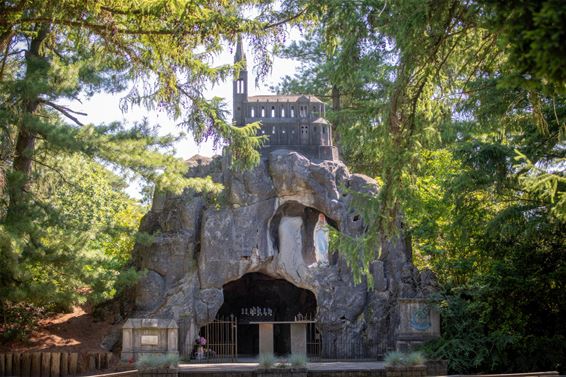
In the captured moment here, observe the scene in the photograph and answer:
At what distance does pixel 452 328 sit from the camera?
21578mm

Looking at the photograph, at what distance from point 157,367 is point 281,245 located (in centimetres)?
937

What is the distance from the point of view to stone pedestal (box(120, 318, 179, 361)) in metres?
22.0

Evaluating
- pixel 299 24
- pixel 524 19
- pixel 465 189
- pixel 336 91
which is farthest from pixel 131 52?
pixel 336 91

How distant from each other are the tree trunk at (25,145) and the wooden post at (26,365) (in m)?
4.71

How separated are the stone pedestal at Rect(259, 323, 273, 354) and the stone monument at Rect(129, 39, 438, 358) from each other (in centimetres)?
11

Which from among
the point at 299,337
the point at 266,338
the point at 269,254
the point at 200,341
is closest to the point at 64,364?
the point at 200,341

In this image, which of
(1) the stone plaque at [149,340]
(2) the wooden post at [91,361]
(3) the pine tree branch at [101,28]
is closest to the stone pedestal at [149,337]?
(1) the stone plaque at [149,340]

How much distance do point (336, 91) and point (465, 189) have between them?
1661cm

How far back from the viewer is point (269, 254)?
26.2 meters

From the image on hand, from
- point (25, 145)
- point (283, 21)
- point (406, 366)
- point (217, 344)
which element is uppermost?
point (283, 21)

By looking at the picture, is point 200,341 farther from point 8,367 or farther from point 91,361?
point 8,367

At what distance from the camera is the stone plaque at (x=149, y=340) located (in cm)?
2209

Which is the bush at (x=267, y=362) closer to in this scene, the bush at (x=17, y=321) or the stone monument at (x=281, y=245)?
the stone monument at (x=281, y=245)

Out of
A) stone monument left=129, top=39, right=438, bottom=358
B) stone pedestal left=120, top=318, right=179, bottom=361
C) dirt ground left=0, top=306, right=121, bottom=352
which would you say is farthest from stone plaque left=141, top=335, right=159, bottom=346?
stone monument left=129, top=39, right=438, bottom=358
